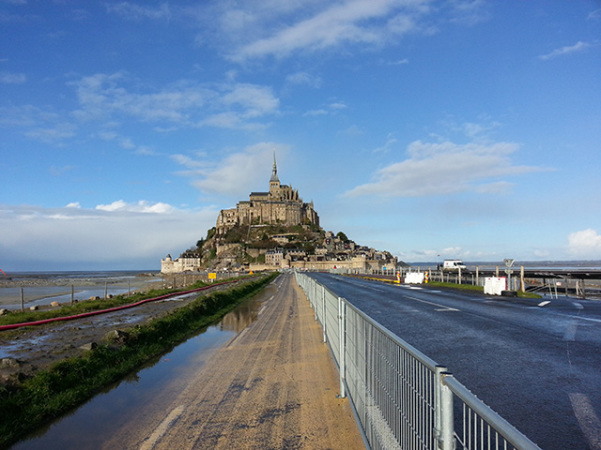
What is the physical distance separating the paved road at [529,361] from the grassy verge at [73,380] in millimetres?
6246

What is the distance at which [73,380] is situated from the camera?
779 cm

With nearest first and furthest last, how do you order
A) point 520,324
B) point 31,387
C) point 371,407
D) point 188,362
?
point 371,407, point 31,387, point 188,362, point 520,324

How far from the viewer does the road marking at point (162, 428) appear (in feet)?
17.1

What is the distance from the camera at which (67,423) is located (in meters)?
6.16

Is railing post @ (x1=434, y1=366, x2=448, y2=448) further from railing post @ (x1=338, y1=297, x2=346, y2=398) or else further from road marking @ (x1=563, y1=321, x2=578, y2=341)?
→ road marking @ (x1=563, y1=321, x2=578, y2=341)

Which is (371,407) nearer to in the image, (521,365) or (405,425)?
(405,425)

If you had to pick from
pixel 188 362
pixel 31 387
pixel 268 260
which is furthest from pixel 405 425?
pixel 268 260

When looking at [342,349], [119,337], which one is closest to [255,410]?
[342,349]

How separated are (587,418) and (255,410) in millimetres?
4259

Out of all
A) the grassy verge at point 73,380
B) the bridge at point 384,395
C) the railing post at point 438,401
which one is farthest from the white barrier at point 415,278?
the railing post at point 438,401

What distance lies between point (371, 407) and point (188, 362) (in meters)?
6.16

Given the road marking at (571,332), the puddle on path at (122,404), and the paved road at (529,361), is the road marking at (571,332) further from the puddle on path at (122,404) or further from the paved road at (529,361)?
the puddle on path at (122,404)

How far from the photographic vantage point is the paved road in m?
5.11

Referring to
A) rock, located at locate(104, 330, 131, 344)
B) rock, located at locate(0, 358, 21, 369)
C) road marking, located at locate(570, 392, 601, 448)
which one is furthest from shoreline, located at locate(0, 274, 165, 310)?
road marking, located at locate(570, 392, 601, 448)
